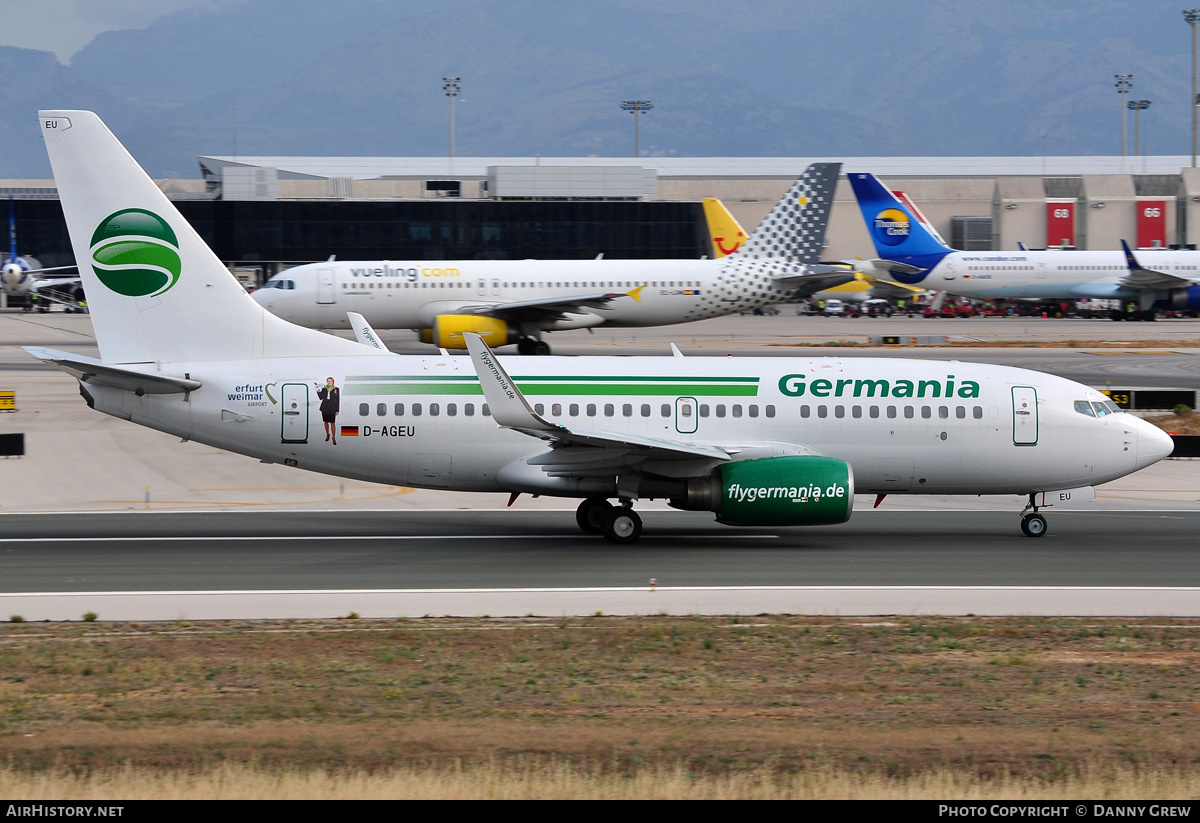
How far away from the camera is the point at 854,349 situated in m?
58.8

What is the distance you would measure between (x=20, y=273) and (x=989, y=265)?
6547 centimetres

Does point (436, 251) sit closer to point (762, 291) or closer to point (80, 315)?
point (80, 315)

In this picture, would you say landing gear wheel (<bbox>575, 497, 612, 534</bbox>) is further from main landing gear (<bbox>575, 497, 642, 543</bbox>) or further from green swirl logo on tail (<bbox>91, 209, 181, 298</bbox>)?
green swirl logo on tail (<bbox>91, 209, 181, 298</bbox>)

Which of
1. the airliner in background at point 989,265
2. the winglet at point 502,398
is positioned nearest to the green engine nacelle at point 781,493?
the winglet at point 502,398

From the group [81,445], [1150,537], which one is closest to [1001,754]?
[1150,537]

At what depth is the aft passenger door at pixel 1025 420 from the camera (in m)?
24.8

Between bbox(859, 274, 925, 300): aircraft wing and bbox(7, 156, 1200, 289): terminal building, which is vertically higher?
bbox(7, 156, 1200, 289): terminal building

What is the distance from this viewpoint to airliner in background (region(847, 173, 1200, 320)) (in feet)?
283

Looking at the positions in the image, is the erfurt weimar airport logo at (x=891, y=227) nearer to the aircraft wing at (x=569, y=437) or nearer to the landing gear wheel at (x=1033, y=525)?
the landing gear wheel at (x=1033, y=525)

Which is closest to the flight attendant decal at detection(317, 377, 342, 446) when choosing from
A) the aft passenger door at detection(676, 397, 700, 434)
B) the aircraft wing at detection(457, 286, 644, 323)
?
the aft passenger door at detection(676, 397, 700, 434)

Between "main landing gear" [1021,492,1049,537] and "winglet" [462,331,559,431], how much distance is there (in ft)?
33.3

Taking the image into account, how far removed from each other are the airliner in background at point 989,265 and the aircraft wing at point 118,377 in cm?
7022

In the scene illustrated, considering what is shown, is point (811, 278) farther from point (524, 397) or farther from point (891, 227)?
point (891, 227)
